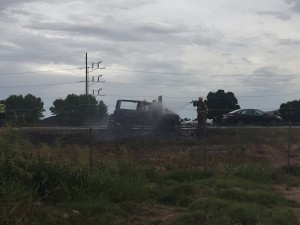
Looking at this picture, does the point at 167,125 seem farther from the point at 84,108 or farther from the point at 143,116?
the point at 84,108

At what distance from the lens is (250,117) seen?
33.3 meters

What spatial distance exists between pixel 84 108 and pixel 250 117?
13564 mm

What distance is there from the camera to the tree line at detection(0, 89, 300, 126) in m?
31.5

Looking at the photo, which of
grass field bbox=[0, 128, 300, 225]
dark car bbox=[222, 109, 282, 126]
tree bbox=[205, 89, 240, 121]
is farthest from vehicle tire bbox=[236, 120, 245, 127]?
grass field bbox=[0, 128, 300, 225]

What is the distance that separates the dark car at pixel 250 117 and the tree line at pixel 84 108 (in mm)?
1969

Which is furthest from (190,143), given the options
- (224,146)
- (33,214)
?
(33,214)

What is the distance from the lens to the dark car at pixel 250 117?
33.0 metres

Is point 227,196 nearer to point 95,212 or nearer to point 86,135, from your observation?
point 95,212

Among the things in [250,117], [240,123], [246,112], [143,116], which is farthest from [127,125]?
[250,117]

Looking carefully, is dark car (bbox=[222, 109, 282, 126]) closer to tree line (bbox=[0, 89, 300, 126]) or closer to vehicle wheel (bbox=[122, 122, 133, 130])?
tree line (bbox=[0, 89, 300, 126])

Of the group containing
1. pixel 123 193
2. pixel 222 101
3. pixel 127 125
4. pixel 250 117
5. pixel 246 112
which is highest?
pixel 222 101

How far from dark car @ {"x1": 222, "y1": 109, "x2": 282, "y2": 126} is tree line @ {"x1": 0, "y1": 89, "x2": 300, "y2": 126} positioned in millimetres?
1969

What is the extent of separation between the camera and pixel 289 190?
12.3m

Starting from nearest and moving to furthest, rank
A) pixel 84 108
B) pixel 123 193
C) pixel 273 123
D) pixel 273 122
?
pixel 123 193, pixel 273 123, pixel 273 122, pixel 84 108
